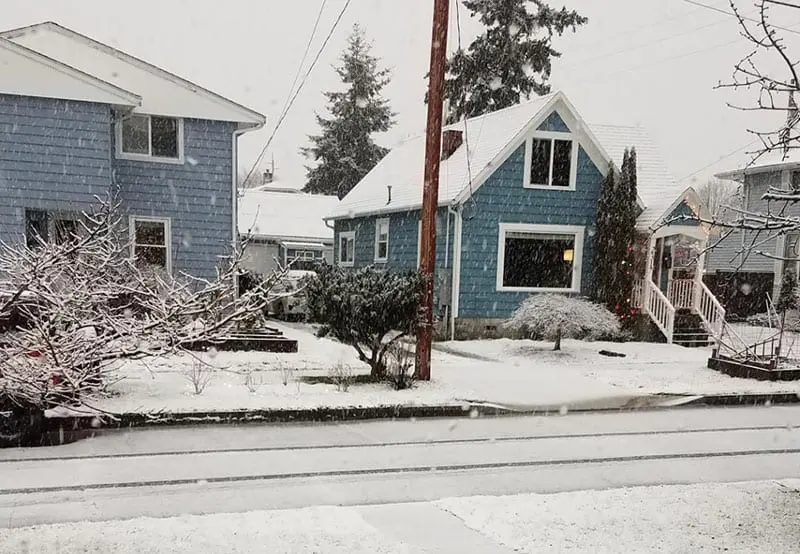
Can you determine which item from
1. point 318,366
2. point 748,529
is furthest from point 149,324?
point 748,529

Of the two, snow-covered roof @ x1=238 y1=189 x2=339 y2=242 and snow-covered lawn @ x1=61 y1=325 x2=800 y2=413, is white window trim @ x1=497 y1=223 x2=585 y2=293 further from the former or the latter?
snow-covered roof @ x1=238 y1=189 x2=339 y2=242

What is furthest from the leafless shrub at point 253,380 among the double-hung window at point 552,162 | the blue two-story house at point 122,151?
the double-hung window at point 552,162

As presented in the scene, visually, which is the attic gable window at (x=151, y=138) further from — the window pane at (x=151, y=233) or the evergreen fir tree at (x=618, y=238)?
the evergreen fir tree at (x=618, y=238)

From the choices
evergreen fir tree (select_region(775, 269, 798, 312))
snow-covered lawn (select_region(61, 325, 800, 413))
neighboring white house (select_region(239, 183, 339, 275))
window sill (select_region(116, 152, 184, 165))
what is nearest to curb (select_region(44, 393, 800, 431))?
snow-covered lawn (select_region(61, 325, 800, 413))

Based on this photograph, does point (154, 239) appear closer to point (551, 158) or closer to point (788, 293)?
point (551, 158)

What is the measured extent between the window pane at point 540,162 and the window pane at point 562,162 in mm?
234

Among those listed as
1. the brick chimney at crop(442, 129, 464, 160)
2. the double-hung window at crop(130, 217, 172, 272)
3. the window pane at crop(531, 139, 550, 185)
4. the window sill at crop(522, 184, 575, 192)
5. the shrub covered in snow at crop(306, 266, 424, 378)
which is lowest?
the shrub covered in snow at crop(306, 266, 424, 378)

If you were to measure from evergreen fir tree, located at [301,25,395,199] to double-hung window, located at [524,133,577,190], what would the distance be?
95.5ft

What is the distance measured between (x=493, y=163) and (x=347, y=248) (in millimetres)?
8434

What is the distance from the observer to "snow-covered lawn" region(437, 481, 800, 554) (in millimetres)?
4852

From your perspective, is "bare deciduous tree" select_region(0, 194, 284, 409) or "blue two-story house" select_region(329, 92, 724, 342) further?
"blue two-story house" select_region(329, 92, 724, 342)

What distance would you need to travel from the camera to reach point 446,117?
3475 cm

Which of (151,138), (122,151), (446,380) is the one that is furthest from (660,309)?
(122,151)

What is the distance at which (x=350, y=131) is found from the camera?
46.8 meters
